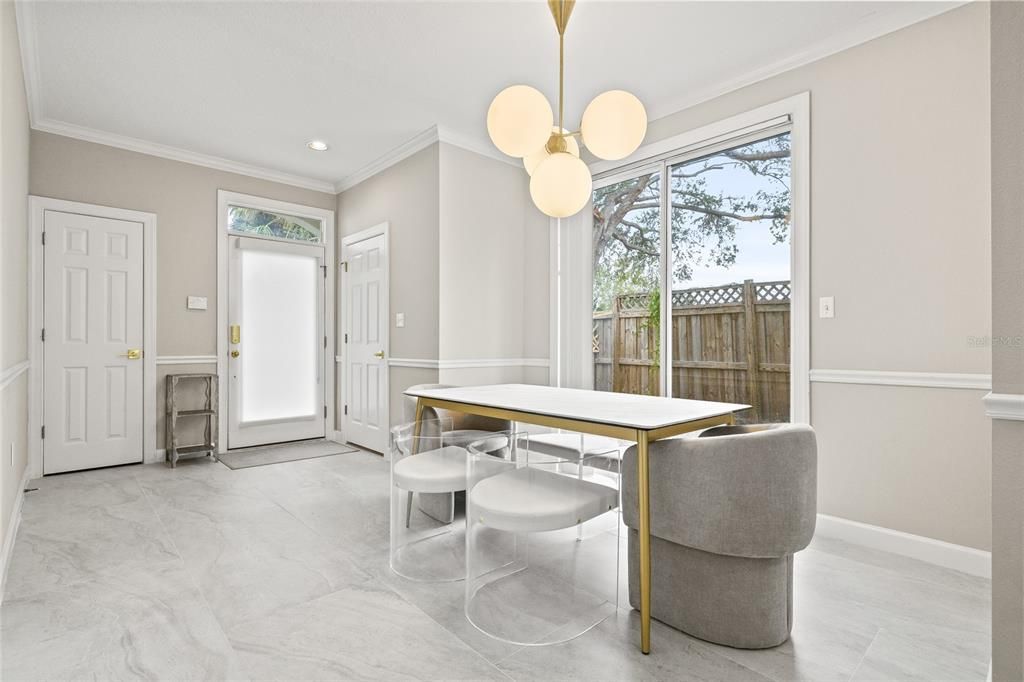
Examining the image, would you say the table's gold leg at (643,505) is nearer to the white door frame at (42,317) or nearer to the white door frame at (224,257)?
the white door frame at (224,257)

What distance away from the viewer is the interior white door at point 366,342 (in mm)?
4504

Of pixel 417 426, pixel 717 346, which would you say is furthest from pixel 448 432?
pixel 717 346

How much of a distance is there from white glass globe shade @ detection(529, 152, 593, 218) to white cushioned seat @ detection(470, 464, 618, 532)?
1113mm

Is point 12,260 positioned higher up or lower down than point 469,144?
lower down

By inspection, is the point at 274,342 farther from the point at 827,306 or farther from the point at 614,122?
the point at 827,306

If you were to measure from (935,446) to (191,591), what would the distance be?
334cm

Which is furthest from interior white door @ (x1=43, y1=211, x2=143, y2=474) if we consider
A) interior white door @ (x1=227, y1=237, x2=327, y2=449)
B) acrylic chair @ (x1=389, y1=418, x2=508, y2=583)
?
acrylic chair @ (x1=389, y1=418, x2=508, y2=583)

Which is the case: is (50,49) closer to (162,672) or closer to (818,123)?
(162,672)

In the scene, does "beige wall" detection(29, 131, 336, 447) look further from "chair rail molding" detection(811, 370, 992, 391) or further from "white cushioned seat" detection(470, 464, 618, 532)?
"chair rail molding" detection(811, 370, 992, 391)

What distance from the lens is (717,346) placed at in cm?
330

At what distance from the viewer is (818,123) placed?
2816 mm

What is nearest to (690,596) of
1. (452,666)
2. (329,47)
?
(452,666)

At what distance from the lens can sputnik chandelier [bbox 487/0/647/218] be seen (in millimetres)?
2105

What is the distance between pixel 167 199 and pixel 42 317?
4.19ft
